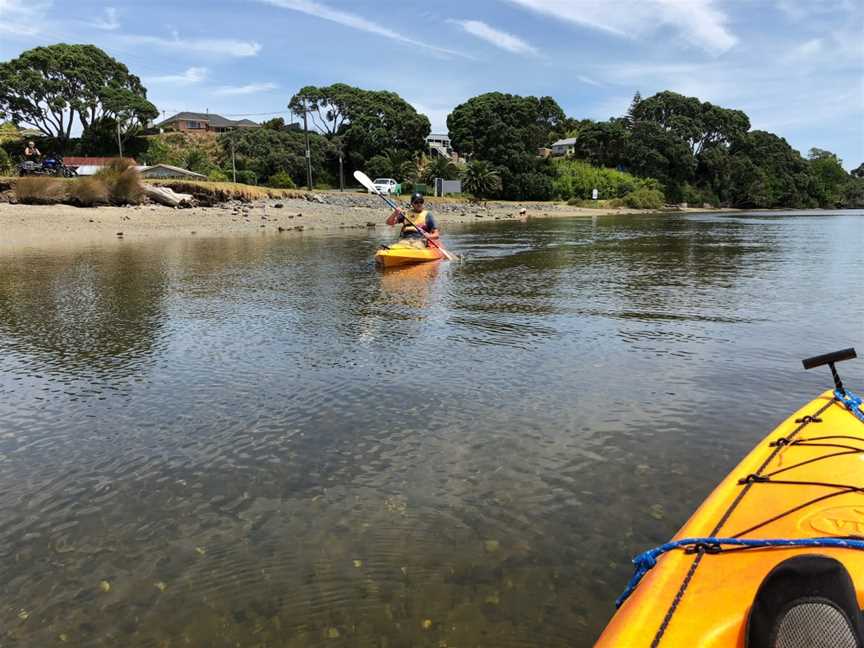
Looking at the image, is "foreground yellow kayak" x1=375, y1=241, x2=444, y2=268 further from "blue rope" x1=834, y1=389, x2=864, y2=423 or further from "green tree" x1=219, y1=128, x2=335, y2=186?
"green tree" x1=219, y1=128, x2=335, y2=186

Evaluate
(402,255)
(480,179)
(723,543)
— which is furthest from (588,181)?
(723,543)

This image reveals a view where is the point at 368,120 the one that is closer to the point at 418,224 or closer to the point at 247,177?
the point at 247,177

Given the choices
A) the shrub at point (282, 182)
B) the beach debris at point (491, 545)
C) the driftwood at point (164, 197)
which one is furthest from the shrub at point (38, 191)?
the shrub at point (282, 182)

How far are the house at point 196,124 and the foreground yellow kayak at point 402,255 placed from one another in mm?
83557

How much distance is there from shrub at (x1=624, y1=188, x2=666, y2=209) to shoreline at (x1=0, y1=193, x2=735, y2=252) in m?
39.0

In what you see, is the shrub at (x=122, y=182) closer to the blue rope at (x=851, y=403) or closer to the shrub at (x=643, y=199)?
the blue rope at (x=851, y=403)

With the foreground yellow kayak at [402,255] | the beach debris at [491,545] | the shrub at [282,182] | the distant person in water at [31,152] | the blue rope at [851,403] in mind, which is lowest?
the beach debris at [491,545]

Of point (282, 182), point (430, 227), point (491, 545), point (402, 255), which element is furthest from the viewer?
point (282, 182)

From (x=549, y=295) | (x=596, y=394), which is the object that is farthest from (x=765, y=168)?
(x=596, y=394)

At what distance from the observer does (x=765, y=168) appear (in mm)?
98812

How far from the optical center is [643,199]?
7944cm

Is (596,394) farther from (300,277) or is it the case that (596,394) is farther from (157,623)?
(300,277)

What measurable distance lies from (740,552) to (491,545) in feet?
5.38

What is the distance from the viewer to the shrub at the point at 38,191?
1037 inches
